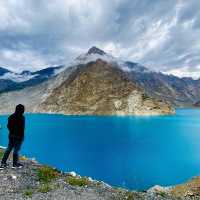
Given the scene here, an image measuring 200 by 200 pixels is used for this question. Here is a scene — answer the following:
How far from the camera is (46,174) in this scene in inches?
822

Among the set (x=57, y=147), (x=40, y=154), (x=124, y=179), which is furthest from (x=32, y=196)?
(x=57, y=147)

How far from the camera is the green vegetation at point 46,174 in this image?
790 inches

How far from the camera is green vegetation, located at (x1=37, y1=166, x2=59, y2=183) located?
790 inches

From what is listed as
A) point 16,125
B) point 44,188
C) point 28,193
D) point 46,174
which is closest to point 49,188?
point 44,188

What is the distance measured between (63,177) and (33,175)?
1911 mm

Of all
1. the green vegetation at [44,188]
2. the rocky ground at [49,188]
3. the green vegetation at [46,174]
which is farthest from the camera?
the green vegetation at [46,174]

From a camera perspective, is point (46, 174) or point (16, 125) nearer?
point (16, 125)

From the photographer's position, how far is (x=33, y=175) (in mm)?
20375

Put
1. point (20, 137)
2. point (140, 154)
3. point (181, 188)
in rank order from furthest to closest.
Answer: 1. point (140, 154)
2. point (181, 188)
3. point (20, 137)

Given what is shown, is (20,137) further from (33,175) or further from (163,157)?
(163,157)

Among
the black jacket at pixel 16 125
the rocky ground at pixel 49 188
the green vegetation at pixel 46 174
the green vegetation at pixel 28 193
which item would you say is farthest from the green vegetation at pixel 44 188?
the black jacket at pixel 16 125

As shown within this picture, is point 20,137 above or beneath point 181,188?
above

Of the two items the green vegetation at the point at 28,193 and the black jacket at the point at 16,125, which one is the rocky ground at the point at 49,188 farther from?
the black jacket at the point at 16,125

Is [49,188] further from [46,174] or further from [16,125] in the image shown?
[16,125]
